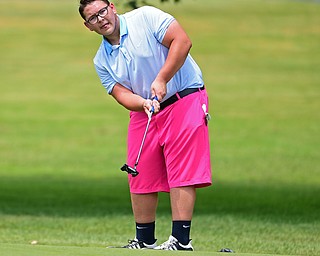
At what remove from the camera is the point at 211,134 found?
28.5m

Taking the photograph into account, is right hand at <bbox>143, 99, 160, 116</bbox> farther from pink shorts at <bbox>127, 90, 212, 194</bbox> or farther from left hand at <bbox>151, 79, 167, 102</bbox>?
pink shorts at <bbox>127, 90, 212, 194</bbox>

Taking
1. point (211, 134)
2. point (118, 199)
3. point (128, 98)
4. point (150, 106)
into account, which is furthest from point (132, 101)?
point (211, 134)

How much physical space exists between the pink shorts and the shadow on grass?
4.73m

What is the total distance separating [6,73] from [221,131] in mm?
13822

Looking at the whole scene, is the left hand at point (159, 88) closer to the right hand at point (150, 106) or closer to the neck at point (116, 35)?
the right hand at point (150, 106)

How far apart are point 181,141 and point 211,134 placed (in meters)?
20.0

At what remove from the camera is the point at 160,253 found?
730 centimetres

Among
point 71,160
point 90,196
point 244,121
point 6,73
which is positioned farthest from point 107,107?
point 90,196

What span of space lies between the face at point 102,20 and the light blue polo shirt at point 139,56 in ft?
0.23

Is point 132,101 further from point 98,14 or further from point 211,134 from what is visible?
point 211,134

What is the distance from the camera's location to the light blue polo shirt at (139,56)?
329 inches

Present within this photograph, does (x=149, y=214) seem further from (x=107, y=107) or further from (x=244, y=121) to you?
(x=107, y=107)

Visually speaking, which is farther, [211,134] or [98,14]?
[211,134]

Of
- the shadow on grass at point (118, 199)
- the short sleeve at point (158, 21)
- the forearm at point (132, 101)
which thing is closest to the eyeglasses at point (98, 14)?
the short sleeve at point (158, 21)
